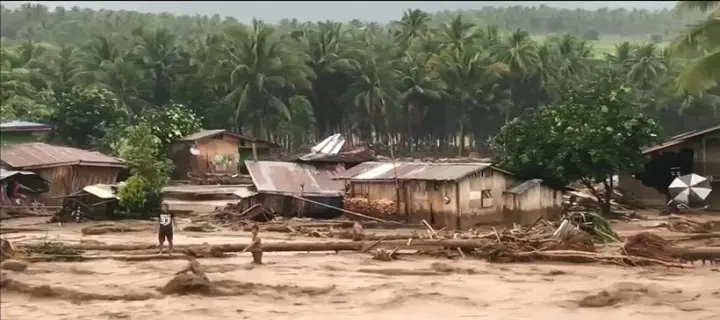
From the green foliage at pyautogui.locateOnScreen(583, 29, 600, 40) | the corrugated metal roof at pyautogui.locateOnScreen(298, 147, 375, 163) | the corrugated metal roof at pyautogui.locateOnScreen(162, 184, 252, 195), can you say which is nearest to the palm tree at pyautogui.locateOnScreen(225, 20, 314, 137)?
the corrugated metal roof at pyautogui.locateOnScreen(162, 184, 252, 195)

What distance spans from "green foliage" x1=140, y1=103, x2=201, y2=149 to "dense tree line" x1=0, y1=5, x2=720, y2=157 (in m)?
3.32

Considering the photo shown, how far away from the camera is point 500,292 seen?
16.0m

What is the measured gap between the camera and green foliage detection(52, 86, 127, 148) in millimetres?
45469

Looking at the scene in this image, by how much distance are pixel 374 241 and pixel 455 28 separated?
4105 cm

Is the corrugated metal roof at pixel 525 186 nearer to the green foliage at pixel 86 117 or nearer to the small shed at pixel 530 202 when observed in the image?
the small shed at pixel 530 202

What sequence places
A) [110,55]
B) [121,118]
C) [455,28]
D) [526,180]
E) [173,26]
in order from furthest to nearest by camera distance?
1. [173,26]
2. [455,28]
3. [110,55]
4. [121,118]
5. [526,180]

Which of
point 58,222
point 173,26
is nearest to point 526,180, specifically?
point 58,222

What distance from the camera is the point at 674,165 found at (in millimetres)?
37969

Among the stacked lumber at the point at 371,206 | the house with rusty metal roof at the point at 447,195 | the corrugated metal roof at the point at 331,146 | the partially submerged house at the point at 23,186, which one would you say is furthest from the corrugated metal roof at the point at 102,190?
the corrugated metal roof at the point at 331,146

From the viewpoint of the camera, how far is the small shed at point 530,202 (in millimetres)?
31109

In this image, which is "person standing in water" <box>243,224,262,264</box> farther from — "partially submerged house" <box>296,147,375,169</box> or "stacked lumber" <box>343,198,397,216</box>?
"partially submerged house" <box>296,147,375,169</box>

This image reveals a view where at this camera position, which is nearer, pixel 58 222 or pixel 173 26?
pixel 58 222

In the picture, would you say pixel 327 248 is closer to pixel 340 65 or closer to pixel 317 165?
pixel 317 165

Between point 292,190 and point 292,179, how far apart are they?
90 cm
